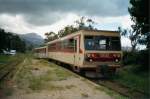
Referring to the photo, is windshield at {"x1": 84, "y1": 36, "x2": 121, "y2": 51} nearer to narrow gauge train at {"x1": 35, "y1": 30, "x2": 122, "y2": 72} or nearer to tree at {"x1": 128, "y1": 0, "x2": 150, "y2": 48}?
narrow gauge train at {"x1": 35, "y1": 30, "x2": 122, "y2": 72}

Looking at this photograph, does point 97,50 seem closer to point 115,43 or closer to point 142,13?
point 115,43

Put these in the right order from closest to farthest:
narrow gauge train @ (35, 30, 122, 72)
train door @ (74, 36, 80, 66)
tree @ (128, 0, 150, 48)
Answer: narrow gauge train @ (35, 30, 122, 72), train door @ (74, 36, 80, 66), tree @ (128, 0, 150, 48)

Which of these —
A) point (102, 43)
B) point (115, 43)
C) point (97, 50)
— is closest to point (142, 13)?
point (115, 43)

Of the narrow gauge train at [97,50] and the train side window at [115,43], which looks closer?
the narrow gauge train at [97,50]

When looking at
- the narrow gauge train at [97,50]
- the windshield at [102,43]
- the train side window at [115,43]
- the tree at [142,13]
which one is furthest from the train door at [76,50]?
the tree at [142,13]

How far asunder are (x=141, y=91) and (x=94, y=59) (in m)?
5.08

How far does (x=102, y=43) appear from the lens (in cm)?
1866

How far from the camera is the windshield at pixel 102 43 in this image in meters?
18.3

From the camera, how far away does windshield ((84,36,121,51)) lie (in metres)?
18.3

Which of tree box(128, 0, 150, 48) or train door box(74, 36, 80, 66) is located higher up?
tree box(128, 0, 150, 48)

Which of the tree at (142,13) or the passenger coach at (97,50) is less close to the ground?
the tree at (142,13)

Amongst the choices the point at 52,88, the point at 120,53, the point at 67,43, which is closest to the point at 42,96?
the point at 52,88

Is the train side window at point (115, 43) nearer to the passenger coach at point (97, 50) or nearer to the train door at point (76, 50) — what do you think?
the passenger coach at point (97, 50)

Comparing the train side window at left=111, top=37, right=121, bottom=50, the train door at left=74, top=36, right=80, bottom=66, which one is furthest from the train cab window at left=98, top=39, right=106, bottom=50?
the train door at left=74, top=36, right=80, bottom=66
